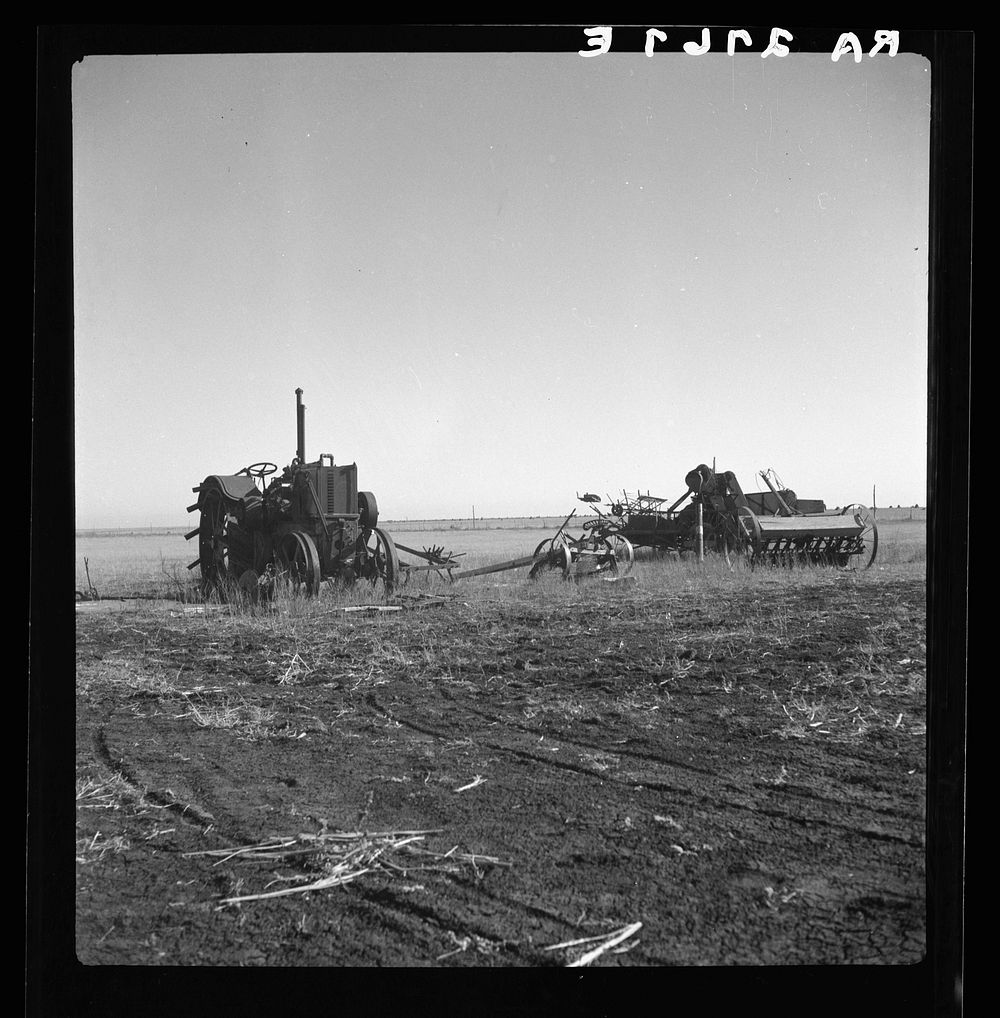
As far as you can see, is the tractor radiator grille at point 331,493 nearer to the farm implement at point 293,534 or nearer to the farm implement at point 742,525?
the farm implement at point 293,534

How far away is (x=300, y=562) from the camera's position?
247 inches

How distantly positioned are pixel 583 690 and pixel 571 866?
5.03ft

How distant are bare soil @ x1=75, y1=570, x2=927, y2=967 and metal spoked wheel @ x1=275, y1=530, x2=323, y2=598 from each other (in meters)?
0.57

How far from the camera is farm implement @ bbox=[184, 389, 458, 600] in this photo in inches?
208

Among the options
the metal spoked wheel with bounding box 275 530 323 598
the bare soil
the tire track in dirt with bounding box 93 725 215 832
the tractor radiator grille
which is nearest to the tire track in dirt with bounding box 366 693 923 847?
the bare soil

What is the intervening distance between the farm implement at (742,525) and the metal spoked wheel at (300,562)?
2217 mm

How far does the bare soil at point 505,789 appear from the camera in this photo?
2.93 m

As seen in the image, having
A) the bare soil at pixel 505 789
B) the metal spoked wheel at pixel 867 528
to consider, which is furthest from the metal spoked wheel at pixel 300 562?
the metal spoked wheel at pixel 867 528

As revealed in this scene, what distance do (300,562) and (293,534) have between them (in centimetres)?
24

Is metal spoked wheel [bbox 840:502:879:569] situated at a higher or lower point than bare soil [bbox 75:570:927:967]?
higher

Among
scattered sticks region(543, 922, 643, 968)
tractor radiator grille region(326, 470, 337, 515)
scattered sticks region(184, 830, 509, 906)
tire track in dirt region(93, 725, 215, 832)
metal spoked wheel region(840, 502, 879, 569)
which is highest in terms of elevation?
tractor radiator grille region(326, 470, 337, 515)

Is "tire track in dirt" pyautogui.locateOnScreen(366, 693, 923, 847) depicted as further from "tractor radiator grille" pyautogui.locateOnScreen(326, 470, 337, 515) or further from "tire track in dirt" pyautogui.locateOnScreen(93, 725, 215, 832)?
"tractor radiator grille" pyautogui.locateOnScreen(326, 470, 337, 515)
